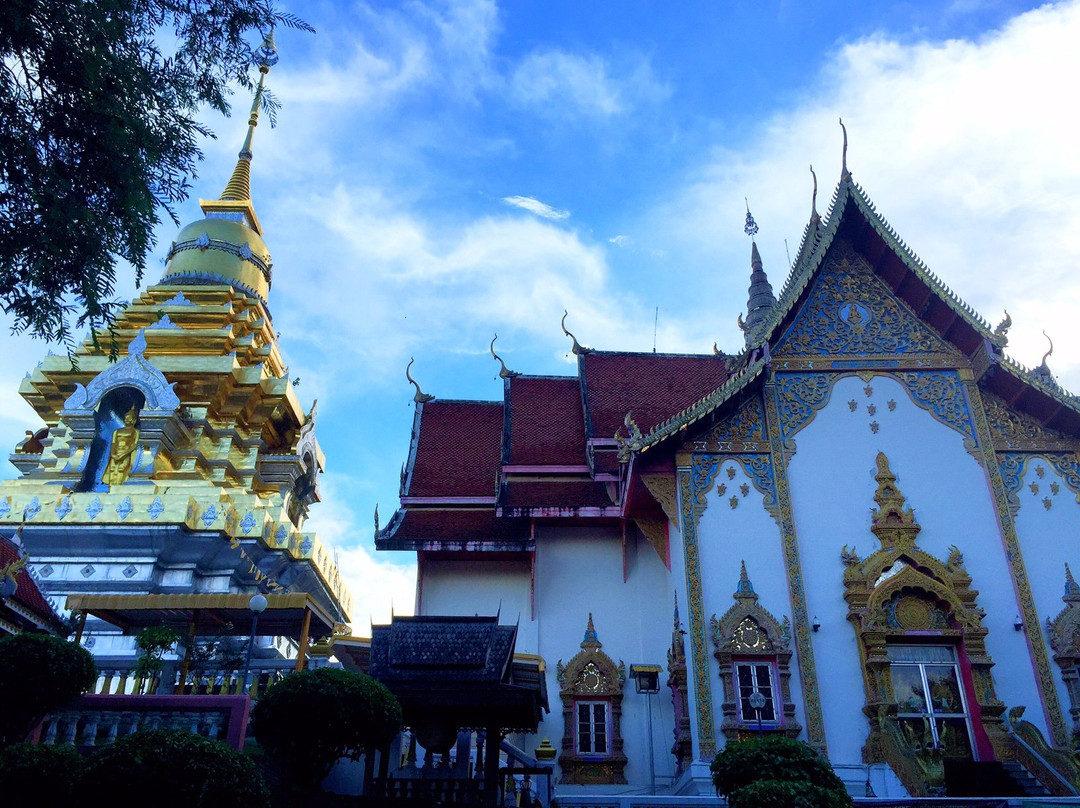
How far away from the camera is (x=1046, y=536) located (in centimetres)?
1129

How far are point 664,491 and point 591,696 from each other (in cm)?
293

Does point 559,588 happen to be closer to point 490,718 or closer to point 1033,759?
point 490,718

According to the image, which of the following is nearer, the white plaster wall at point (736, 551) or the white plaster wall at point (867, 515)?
the white plaster wall at point (867, 515)

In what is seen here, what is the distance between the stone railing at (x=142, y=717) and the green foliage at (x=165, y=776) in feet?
5.72

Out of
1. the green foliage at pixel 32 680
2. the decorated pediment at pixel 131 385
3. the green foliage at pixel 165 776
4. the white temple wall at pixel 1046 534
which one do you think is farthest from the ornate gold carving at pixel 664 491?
the decorated pediment at pixel 131 385

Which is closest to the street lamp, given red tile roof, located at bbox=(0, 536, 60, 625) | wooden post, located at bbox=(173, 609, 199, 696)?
wooden post, located at bbox=(173, 609, 199, 696)

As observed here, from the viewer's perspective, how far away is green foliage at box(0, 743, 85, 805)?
5.30 meters

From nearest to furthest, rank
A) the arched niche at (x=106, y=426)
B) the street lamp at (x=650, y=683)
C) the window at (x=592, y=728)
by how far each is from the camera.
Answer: the street lamp at (x=650, y=683) < the window at (x=592, y=728) < the arched niche at (x=106, y=426)

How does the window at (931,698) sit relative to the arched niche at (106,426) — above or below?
below

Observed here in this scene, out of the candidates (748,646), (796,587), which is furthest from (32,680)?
(796,587)

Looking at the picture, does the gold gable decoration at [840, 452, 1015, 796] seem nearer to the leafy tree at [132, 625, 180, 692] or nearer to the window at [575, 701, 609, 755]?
the window at [575, 701, 609, 755]

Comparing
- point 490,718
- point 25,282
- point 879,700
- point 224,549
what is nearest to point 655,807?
point 490,718

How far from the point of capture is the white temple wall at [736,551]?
10.7 meters

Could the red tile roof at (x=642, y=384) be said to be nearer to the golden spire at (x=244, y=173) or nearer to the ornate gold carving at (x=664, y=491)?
the ornate gold carving at (x=664, y=491)
